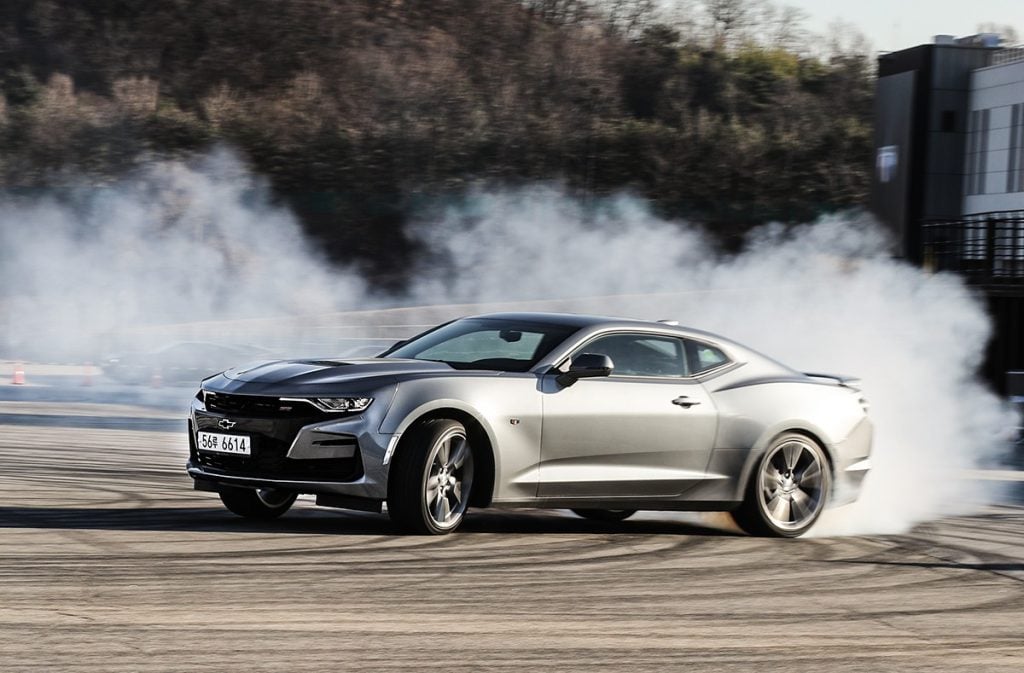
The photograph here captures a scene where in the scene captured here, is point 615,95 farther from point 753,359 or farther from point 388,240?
point 753,359

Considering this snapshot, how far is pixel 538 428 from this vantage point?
9.24 metres

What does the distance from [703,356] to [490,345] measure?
143cm

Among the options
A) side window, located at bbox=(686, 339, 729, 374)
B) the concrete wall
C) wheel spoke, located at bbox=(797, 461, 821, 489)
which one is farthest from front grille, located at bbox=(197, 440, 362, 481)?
the concrete wall

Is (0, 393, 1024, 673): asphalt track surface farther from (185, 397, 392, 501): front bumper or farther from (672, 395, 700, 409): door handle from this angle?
(672, 395, 700, 409): door handle

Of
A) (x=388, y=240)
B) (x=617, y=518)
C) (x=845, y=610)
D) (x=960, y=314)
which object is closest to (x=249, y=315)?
(x=388, y=240)

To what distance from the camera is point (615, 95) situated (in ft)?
179

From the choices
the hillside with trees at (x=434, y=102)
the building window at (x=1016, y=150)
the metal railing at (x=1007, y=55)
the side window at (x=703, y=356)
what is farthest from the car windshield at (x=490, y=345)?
the hillside with trees at (x=434, y=102)

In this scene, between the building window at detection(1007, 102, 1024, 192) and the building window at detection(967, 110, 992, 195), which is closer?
the building window at detection(1007, 102, 1024, 192)

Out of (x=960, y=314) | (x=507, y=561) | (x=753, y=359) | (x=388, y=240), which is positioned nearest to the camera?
(x=507, y=561)

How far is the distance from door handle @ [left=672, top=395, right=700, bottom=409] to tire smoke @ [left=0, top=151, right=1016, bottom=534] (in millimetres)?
4057

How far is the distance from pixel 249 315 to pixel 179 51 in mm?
23434

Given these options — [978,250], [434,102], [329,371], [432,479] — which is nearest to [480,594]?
[432,479]

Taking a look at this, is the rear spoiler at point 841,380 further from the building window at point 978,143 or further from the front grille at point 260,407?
the building window at point 978,143

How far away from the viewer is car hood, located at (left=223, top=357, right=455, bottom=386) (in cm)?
895
